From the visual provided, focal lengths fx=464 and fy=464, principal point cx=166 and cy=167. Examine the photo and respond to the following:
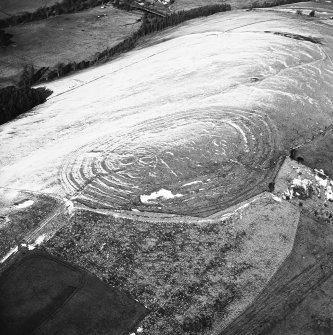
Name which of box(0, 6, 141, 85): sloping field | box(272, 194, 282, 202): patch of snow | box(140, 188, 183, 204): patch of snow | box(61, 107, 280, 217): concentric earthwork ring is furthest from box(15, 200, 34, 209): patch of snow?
box(0, 6, 141, 85): sloping field

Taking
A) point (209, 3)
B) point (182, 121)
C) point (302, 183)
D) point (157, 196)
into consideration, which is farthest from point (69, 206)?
point (209, 3)

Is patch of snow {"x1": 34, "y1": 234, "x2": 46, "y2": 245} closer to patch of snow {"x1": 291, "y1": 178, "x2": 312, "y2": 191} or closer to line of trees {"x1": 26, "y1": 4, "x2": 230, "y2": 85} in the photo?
patch of snow {"x1": 291, "y1": 178, "x2": 312, "y2": 191}

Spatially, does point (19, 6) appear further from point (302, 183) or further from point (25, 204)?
point (302, 183)

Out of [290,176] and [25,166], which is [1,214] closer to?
[25,166]

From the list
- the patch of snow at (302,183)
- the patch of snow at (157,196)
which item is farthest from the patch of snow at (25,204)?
the patch of snow at (302,183)

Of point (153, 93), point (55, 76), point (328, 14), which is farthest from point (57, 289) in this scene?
point (328, 14)
